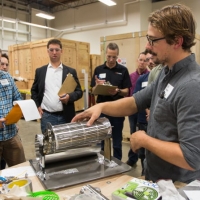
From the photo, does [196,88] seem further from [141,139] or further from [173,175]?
[173,175]

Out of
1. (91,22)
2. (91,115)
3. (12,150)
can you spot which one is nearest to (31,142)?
(12,150)

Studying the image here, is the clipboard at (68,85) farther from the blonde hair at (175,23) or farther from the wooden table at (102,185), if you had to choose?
the blonde hair at (175,23)

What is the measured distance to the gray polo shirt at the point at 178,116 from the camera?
29.9 inches

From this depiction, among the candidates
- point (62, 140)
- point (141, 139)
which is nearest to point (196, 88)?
point (141, 139)

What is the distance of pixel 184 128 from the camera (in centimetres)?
77

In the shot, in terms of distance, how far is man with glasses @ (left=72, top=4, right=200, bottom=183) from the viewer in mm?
769

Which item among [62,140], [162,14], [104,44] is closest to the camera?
[162,14]

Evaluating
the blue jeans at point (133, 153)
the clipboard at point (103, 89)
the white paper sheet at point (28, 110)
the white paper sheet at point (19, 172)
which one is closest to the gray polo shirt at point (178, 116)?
the white paper sheet at point (19, 172)

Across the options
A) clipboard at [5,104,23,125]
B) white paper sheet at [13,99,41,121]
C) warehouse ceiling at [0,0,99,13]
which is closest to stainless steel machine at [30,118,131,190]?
white paper sheet at [13,99,41,121]

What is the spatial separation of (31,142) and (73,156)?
302 cm

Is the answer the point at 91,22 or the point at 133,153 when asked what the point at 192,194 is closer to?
the point at 133,153

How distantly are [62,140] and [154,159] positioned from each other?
447 millimetres

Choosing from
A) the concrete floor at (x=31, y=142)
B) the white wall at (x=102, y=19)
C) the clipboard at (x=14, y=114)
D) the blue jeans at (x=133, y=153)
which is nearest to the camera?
the clipboard at (x=14, y=114)

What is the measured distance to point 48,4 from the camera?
30.7 ft
